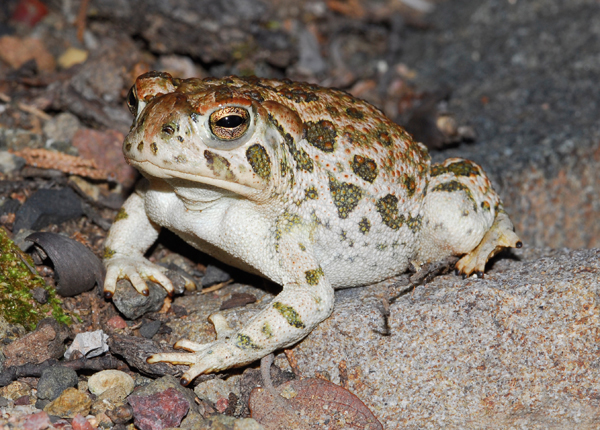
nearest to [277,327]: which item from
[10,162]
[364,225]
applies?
[364,225]

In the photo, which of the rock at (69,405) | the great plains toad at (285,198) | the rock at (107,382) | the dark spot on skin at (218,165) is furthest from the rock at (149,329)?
the dark spot on skin at (218,165)

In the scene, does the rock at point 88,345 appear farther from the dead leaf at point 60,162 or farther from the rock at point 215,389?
the dead leaf at point 60,162

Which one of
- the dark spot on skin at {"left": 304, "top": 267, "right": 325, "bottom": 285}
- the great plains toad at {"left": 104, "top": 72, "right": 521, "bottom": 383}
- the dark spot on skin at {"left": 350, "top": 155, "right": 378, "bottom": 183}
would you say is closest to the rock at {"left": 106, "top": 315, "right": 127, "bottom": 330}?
the great plains toad at {"left": 104, "top": 72, "right": 521, "bottom": 383}

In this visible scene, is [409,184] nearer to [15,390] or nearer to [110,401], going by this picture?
[110,401]

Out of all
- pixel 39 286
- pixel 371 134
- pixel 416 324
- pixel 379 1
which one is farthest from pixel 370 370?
pixel 379 1

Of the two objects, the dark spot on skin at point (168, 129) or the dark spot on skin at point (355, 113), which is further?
the dark spot on skin at point (355, 113)

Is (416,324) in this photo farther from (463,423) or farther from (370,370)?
(463,423)

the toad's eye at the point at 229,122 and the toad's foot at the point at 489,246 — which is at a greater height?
the toad's eye at the point at 229,122

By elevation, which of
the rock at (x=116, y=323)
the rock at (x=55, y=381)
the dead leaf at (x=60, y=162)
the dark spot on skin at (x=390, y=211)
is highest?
the dark spot on skin at (x=390, y=211)
